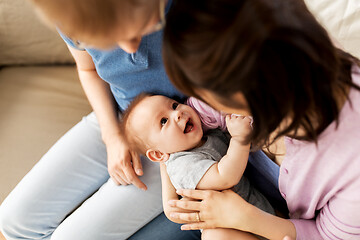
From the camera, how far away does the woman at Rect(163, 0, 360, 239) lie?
488mm

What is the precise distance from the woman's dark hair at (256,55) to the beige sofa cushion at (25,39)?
1153 mm

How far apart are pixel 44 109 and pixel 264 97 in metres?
1.16

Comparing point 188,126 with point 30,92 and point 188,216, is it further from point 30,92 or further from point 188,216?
point 30,92

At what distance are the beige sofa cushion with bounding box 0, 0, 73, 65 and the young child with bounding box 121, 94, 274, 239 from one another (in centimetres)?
76

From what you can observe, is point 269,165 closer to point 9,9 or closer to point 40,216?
point 40,216

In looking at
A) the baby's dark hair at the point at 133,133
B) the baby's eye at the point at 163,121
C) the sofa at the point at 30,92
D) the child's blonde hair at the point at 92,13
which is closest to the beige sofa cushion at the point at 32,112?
the sofa at the point at 30,92

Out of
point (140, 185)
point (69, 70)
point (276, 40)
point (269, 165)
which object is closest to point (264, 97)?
point (276, 40)

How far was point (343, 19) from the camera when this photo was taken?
1.00 metres

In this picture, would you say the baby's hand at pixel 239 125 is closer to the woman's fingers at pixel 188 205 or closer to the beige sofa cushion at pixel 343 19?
the woman's fingers at pixel 188 205

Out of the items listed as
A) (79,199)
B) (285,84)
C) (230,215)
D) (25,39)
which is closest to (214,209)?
(230,215)

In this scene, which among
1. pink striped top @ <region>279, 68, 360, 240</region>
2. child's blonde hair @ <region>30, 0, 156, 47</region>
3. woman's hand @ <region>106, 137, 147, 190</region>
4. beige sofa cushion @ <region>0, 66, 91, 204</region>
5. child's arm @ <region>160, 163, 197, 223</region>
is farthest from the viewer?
beige sofa cushion @ <region>0, 66, 91, 204</region>

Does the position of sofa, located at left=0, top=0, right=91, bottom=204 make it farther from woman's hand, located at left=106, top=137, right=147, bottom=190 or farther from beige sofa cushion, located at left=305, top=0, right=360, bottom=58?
beige sofa cushion, located at left=305, top=0, right=360, bottom=58

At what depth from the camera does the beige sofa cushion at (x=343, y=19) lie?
0.99 metres

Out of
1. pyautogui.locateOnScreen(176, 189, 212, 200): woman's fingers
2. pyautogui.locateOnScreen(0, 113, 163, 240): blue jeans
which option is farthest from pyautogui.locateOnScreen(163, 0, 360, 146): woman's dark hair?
pyautogui.locateOnScreen(0, 113, 163, 240): blue jeans
